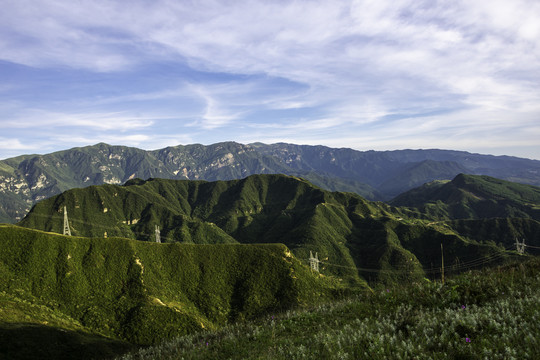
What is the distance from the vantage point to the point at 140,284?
11419cm

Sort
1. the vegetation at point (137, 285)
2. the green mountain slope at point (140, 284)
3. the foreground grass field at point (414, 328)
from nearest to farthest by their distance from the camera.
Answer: the foreground grass field at point (414, 328)
the vegetation at point (137, 285)
the green mountain slope at point (140, 284)

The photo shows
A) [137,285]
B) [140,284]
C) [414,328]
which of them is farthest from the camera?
[140,284]

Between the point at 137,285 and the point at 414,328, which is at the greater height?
the point at 414,328

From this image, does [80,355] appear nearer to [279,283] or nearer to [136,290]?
[136,290]

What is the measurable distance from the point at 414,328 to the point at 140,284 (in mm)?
129441

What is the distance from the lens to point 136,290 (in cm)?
11138

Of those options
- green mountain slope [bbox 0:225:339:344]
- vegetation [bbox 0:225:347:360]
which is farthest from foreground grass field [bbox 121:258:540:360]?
green mountain slope [bbox 0:225:339:344]

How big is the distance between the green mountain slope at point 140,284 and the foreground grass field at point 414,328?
9191 centimetres

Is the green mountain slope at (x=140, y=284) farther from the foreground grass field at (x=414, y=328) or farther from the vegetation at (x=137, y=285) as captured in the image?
the foreground grass field at (x=414, y=328)

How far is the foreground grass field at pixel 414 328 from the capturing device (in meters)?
6.40

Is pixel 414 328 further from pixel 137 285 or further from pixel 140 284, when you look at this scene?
pixel 140 284

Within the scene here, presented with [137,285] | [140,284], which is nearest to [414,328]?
[137,285]

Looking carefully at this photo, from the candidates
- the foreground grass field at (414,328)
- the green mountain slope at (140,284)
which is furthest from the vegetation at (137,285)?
the foreground grass field at (414,328)

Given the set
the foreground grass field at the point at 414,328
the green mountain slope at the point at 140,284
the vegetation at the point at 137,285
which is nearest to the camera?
the foreground grass field at the point at 414,328
